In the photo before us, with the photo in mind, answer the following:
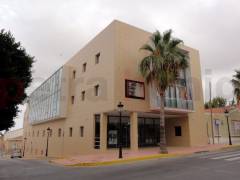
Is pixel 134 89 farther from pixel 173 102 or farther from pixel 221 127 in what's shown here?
pixel 221 127

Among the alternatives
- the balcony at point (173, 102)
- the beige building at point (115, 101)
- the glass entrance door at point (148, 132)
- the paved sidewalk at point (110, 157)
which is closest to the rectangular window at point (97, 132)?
the beige building at point (115, 101)

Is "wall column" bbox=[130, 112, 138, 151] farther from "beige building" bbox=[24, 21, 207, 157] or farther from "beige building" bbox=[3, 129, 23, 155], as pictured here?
"beige building" bbox=[3, 129, 23, 155]

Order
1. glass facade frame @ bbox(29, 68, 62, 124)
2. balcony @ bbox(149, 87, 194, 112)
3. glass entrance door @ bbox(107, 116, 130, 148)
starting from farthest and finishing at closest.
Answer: glass facade frame @ bbox(29, 68, 62, 124) → glass entrance door @ bbox(107, 116, 130, 148) → balcony @ bbox(149, 87, 194, 112)

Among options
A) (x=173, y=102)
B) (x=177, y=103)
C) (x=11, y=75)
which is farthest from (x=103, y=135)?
(x=11, y=75)

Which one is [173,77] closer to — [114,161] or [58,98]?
[114,161]

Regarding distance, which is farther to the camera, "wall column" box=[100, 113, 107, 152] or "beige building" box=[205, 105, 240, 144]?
"beige building" box=[205, 105, 240, 144]

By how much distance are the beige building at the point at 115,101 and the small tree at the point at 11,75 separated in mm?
5318

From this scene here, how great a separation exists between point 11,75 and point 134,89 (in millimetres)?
11988

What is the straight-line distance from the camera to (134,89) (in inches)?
849

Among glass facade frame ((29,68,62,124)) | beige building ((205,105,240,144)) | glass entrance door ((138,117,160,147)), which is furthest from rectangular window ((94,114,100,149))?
beige building ((205,105,240,144))

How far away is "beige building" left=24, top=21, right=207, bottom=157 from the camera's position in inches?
837

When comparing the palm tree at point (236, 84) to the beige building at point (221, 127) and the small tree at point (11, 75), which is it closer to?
the beige building at point (221, 127)

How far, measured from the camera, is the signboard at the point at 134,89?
69.3 ft

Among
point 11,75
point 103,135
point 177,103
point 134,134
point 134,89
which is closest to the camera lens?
point 11,75
